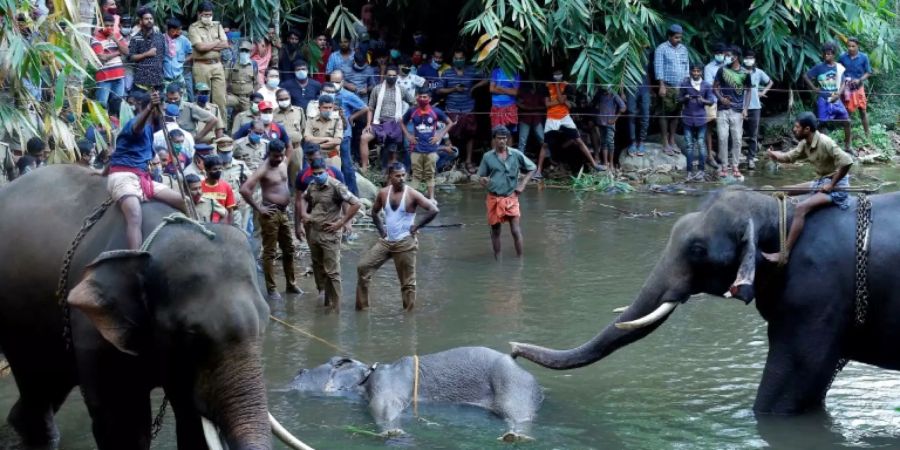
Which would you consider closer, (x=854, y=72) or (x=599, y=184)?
(x=599, y=184)

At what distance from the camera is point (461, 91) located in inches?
757

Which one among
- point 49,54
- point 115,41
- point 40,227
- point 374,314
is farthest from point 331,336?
point 115,41

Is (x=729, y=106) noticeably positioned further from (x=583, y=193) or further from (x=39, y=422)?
(x=39, y=422)

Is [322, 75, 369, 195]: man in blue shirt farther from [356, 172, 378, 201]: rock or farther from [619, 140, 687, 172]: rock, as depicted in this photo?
[619, 140, 687, 172]: rock

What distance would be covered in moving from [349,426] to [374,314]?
10.5ft

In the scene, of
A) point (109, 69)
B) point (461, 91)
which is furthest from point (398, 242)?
point (461, 91)

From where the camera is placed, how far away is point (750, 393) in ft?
28.8

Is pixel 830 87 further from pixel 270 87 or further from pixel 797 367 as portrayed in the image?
pixel 797 367

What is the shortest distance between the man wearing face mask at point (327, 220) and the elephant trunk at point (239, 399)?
5991 millimetres

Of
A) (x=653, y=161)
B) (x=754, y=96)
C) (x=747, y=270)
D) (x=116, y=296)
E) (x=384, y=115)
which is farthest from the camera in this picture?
(x=653, y=161)

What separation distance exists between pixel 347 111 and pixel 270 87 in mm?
2206

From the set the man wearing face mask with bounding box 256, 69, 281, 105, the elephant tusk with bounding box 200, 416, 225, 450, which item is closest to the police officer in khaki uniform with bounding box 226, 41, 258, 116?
the man wearing face mask with bounding box 256, 69, 281, 105

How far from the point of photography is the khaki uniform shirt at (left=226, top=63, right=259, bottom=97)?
16.5 metres

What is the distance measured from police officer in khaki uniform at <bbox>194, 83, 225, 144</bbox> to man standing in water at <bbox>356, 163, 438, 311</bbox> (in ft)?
10.1
